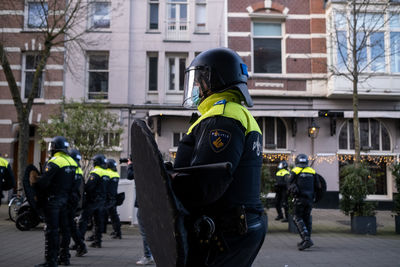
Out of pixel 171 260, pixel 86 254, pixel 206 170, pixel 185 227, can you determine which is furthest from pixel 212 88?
pixel 86 254

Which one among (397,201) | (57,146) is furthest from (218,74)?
(397,201)

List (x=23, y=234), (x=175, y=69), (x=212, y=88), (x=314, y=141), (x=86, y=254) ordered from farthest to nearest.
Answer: (x=175, y=69) < (x=314, y=141) < (x=23, y=234) < (x=86, y=254) < (x=212, y=88)

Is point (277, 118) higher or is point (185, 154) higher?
point (277, 118)

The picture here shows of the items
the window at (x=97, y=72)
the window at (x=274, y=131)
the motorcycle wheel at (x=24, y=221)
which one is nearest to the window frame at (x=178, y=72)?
the window at (x=97, y=72)

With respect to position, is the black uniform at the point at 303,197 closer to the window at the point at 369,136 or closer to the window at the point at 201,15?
the window at the point at 369,136

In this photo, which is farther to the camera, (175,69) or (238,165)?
(175,69)

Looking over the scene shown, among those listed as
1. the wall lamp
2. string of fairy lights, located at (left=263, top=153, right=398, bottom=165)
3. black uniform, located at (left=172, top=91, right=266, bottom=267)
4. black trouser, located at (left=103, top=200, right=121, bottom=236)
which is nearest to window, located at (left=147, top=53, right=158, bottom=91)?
string of fairy lights, located at (left=263, top=153, right=398, bottom=165)

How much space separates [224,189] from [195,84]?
0.87m

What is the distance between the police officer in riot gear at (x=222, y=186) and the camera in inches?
72.9

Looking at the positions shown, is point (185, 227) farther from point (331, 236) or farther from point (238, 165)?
point (331, 236)

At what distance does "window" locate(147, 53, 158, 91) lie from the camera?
18.5 meters

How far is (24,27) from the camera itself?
18.0 m

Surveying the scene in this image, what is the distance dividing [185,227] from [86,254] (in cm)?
643

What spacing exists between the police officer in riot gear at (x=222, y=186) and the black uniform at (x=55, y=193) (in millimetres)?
4510
